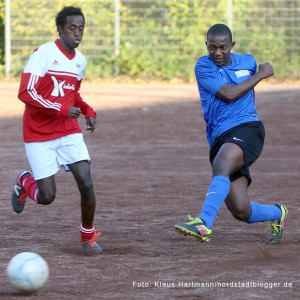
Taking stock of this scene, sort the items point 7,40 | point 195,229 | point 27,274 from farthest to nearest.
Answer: point 7,40, point 195,229, point 27,274

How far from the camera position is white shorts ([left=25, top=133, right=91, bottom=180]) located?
26.0 ft

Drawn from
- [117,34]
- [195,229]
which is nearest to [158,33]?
A: [117,34]

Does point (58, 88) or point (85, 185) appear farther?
point (58, 88)

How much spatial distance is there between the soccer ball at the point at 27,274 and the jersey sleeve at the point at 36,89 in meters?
1.66

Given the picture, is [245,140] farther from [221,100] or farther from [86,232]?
[86,232]

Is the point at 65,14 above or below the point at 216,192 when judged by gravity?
above

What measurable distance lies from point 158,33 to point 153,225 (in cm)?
1963

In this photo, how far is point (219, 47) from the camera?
25.7 feet

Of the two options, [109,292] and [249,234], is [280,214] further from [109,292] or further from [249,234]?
[109,292]

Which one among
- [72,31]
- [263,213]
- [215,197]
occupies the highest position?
[72,31]

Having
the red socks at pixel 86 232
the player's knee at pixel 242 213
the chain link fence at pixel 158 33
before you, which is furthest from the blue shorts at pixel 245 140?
the chain link fence at pixel 158 33

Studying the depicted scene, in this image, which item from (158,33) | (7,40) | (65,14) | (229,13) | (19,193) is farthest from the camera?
(158,33)

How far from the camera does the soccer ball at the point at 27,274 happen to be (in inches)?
247

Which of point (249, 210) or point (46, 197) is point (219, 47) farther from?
point (46, 197)
